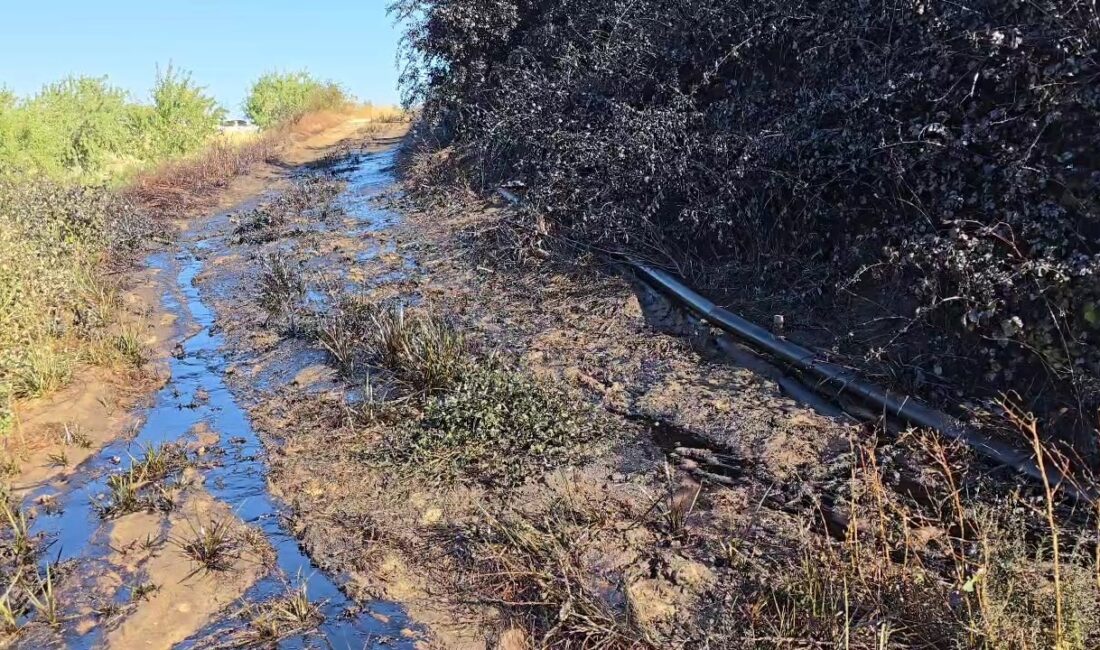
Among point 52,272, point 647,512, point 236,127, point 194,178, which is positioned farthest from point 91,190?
point 236,127

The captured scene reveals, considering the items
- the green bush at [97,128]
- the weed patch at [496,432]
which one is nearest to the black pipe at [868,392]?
the weed patch at [496,432]

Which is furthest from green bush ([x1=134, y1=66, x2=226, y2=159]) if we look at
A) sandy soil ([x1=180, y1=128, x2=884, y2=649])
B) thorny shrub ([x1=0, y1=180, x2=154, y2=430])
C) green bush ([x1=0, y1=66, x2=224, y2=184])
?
sandy soil ([x1=180, y1=128, x2=884, y2=649])

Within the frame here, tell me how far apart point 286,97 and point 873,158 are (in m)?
30.6

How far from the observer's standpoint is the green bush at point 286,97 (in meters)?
29.5

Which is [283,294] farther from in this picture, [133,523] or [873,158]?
[873,158]

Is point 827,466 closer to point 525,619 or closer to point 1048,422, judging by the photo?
point 1048,422

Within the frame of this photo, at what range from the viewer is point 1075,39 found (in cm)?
408

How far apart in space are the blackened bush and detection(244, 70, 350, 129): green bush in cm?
2268

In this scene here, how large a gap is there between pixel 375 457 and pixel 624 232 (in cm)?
383

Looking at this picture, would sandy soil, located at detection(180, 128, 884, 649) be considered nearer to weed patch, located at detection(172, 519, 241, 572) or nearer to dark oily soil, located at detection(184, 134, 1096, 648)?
dark oily soil, located at detection(184, 134, 1096, 648)

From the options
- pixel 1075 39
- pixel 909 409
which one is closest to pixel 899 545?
pixel 909 409

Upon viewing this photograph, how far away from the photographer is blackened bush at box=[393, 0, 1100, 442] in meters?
Result: 4.11

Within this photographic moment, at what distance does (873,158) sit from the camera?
5223mm

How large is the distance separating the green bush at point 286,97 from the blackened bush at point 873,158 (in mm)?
22679
